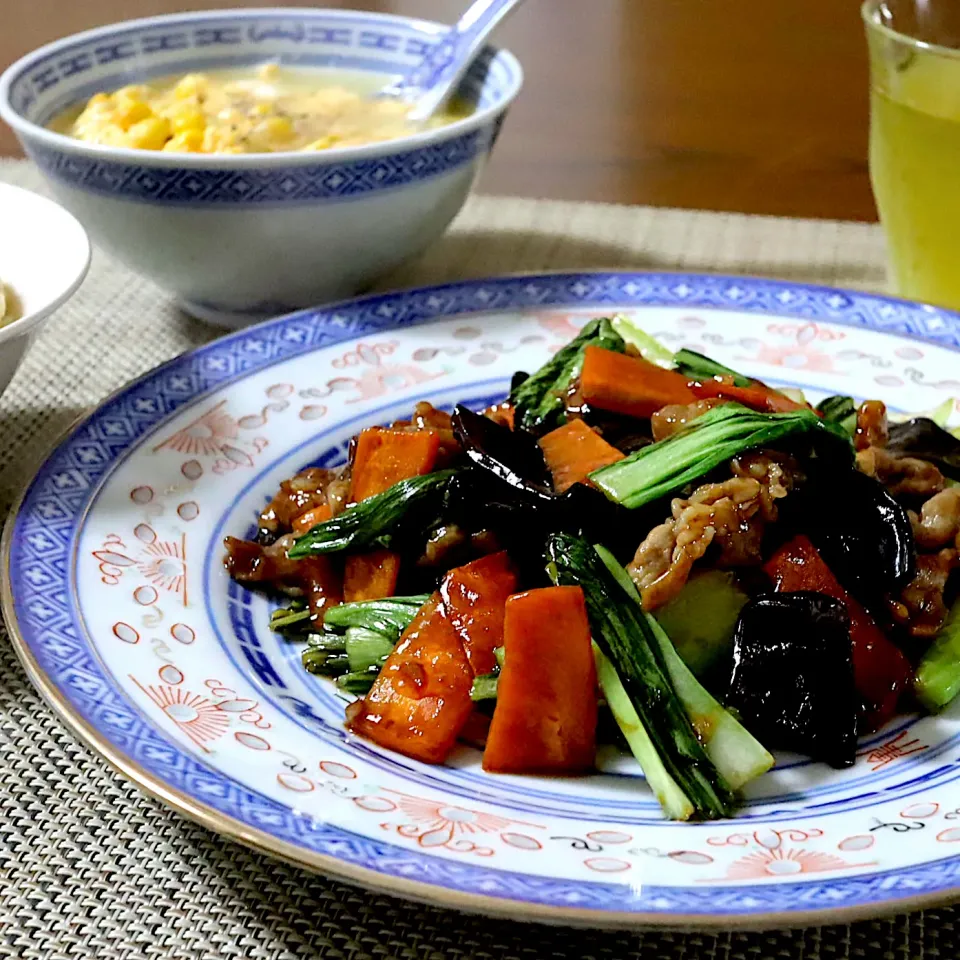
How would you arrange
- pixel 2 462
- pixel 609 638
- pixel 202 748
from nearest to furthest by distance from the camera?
pixel 202 748
pixel 609 638
pixel 2 462

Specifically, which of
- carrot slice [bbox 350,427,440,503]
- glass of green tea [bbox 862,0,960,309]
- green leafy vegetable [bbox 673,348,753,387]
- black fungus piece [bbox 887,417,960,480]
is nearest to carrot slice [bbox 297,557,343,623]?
carrot slice [bbox 350,427,440,503]

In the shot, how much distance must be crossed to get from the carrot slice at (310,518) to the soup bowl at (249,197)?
1.08 metres

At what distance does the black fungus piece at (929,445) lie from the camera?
8.26 ft

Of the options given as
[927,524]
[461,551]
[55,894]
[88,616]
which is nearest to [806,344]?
[927,524]

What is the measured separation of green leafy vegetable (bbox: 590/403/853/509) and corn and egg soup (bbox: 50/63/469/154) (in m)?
1.61

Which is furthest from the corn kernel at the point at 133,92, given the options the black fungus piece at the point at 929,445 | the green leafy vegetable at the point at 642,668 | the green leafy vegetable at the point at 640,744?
the green leafy vegetable at the point at 640,744

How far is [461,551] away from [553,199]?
108 inches

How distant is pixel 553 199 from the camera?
470 cm

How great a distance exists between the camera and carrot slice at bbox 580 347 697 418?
2.45m

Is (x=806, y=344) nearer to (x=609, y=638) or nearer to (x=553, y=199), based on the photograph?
(x=609, y=638)

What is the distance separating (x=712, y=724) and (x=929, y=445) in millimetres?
932

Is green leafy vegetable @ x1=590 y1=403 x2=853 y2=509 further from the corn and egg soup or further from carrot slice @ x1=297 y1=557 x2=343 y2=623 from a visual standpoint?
the corn and egg soup

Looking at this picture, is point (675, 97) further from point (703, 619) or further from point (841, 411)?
point (703, 619)

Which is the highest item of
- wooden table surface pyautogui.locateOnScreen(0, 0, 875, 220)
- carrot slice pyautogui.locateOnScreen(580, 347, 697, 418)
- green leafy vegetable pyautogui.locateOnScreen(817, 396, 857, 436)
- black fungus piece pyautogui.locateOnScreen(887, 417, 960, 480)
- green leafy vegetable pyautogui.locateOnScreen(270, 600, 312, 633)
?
carrot slice pyautogui.locateOnScreen(580, 347, 697, 418)
